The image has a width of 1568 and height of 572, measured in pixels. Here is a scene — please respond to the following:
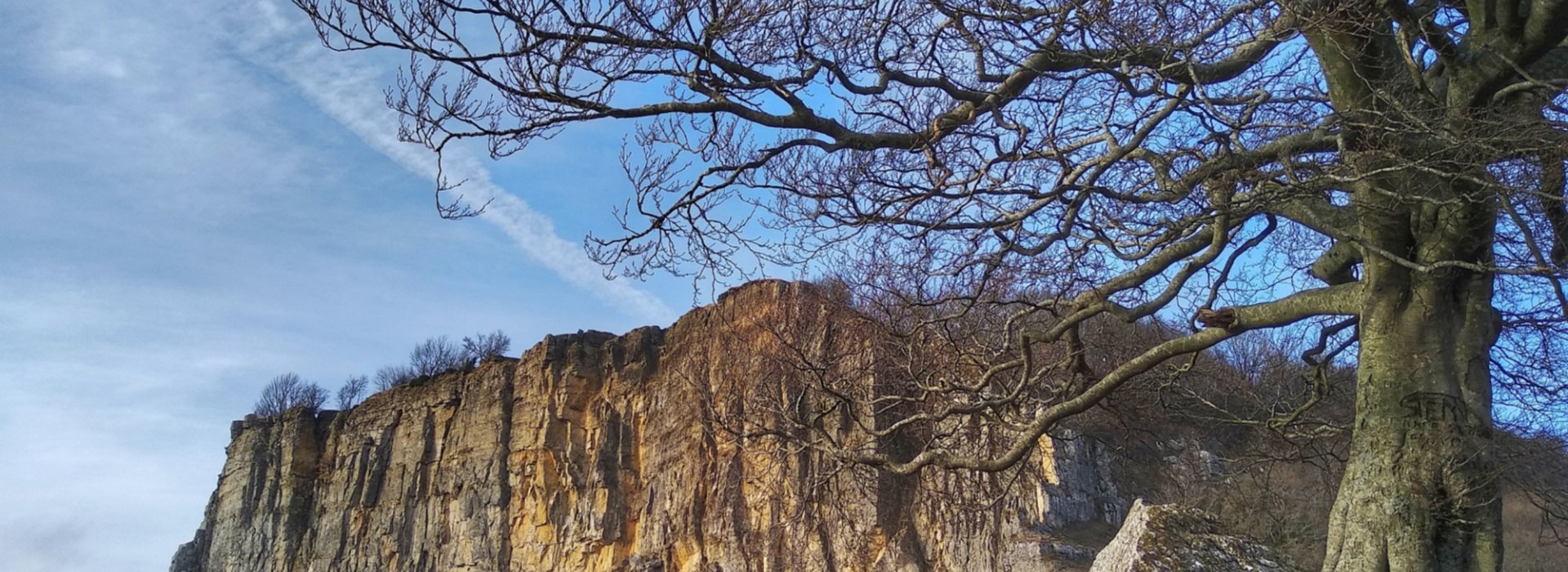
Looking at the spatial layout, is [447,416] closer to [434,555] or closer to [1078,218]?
→ [434,555]

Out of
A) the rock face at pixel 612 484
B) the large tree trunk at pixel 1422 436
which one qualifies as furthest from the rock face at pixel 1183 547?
the rock face at pixel 612 484

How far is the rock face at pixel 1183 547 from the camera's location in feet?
15.0

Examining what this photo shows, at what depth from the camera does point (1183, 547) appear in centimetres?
464

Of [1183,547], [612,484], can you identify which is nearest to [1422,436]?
[1183,547]

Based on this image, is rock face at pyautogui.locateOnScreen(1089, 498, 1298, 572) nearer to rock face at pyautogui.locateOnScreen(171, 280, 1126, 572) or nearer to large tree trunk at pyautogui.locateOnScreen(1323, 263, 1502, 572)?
large tree trunk at pyautogui.locateOnScreen(1323, 263, 1502, 572)

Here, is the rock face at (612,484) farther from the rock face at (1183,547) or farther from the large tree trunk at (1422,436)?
the rock face at (1183,547)

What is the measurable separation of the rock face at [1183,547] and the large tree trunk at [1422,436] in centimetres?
247

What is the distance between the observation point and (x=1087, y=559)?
22.7 metres

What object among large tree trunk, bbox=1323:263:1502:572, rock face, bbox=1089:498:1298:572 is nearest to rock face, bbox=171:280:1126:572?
large tree trunk, bbox=1323:263:1502:572

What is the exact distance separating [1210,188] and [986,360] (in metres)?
2.77

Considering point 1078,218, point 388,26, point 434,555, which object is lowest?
point 434,555

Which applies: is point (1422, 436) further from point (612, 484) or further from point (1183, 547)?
point (612, 484)

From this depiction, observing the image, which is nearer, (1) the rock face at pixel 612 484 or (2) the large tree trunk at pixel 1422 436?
(2) the large tree trunk at pixel 1422 436

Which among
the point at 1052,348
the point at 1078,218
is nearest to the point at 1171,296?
the point at 1078,218
